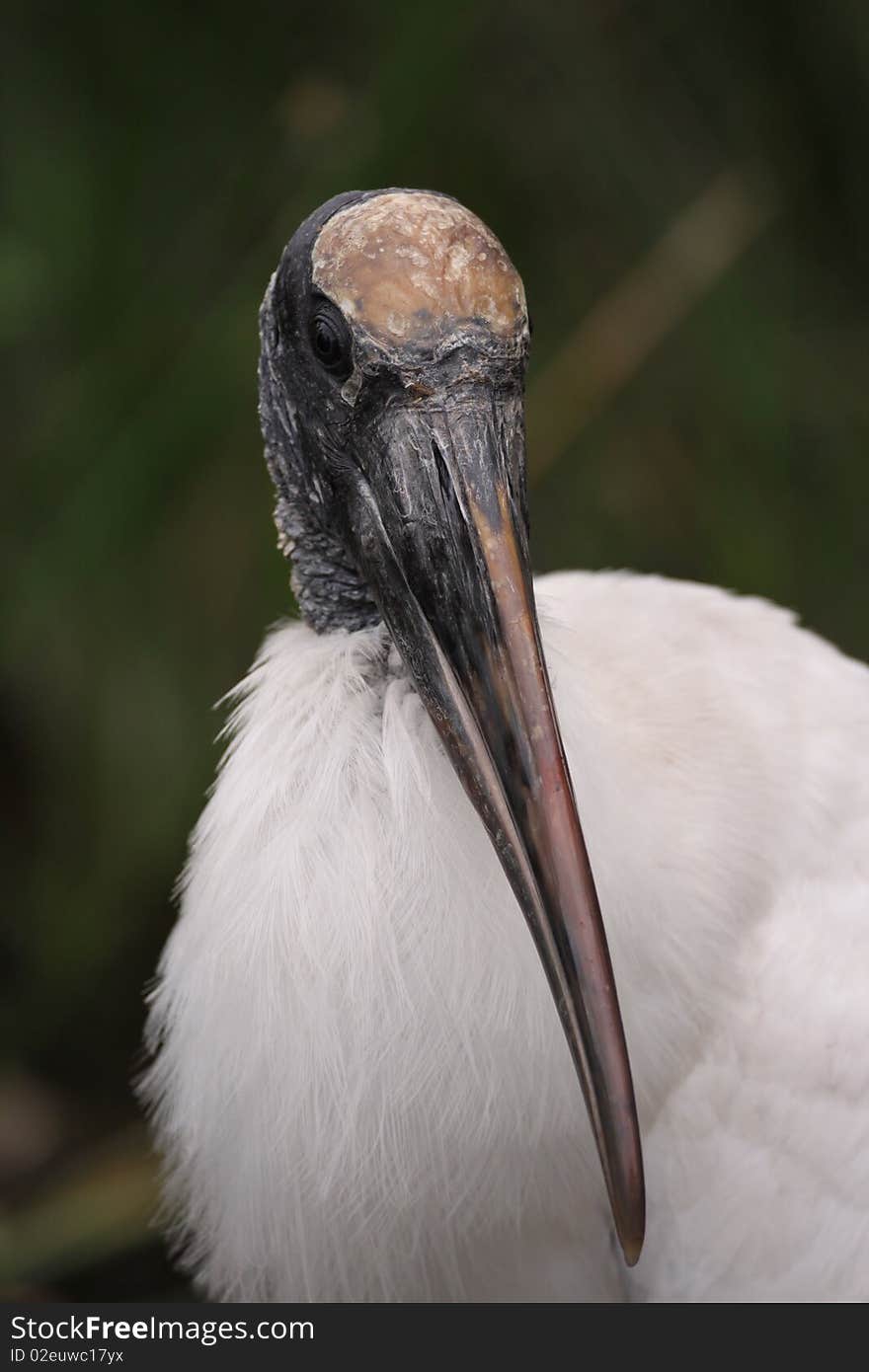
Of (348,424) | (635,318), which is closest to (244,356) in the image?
(635,318)

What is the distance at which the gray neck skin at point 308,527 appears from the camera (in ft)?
4.77

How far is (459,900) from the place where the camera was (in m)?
1.33

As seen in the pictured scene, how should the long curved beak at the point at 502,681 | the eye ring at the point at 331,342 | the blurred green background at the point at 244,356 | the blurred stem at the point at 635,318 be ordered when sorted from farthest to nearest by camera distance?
the blurred stem at the point at 635,318 < the blurred green background at the point at 244,356 < the eye ring at the point at 331,342 < the long curved beak at the point at 502,681

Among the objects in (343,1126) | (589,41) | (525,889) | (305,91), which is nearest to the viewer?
(525,889)

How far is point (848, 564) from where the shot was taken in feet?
9.76

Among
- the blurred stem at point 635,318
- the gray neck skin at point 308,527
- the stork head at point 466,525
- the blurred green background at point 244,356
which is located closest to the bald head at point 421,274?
the stork head at point 466,525

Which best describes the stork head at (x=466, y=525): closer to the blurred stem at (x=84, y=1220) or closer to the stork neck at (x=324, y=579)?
the stork neck at (x=324, y=579)

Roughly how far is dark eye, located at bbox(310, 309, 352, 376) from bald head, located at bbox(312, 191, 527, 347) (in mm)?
24

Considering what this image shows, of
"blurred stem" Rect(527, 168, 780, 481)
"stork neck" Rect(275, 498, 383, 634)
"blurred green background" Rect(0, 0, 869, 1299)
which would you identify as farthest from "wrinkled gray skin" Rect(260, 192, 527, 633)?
"blurred stem" Rect(527, 168, 780, 481)

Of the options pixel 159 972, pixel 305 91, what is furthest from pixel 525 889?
pixel 305 91

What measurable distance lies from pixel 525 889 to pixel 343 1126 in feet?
1.14

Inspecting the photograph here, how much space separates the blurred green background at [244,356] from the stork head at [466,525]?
41.2 inches

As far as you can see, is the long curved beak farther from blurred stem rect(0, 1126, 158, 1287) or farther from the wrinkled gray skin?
blurred stem rect(0, 1126, 158, 1287)

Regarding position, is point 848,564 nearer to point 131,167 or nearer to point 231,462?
point 231,462
